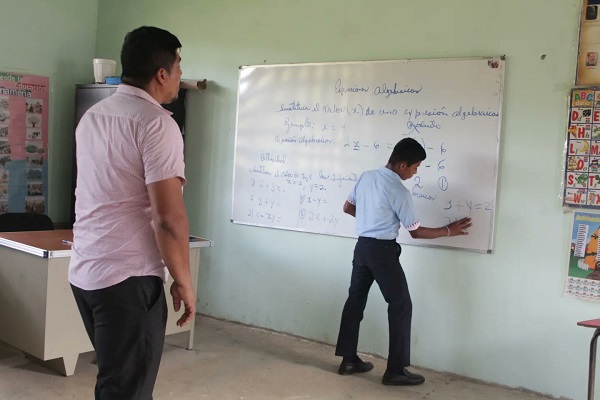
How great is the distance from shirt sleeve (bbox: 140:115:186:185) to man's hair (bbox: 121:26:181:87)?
0.55 feet

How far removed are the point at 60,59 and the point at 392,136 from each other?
3.09 m

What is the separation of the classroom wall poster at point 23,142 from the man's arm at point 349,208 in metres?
2.86

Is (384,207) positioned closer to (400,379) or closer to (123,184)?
(400,379)

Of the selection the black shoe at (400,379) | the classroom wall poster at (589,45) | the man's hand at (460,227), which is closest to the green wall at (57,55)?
the black shoe at (400,379)

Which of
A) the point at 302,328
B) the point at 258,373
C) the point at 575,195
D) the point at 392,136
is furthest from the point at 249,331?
the point at 575,195

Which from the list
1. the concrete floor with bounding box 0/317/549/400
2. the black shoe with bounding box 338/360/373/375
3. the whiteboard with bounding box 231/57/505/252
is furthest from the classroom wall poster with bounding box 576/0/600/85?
the black shoe with bounding box 338/360/373/375

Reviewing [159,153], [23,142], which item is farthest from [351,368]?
[23,142]

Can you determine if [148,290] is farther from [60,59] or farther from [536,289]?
[60,59]

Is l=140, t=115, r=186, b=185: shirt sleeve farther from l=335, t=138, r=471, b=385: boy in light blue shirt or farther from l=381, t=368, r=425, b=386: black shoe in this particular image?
l=381, t=368, r=425, b=386: black shoe

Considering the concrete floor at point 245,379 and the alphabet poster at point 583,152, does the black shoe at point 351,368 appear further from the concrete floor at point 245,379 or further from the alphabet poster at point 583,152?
the alphabet poster at point 583,152

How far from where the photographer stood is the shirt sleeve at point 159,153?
64.0 inches

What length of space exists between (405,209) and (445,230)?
→ 0.30 metres

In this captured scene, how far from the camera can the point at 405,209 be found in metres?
3.37

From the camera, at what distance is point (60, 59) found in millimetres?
5133
